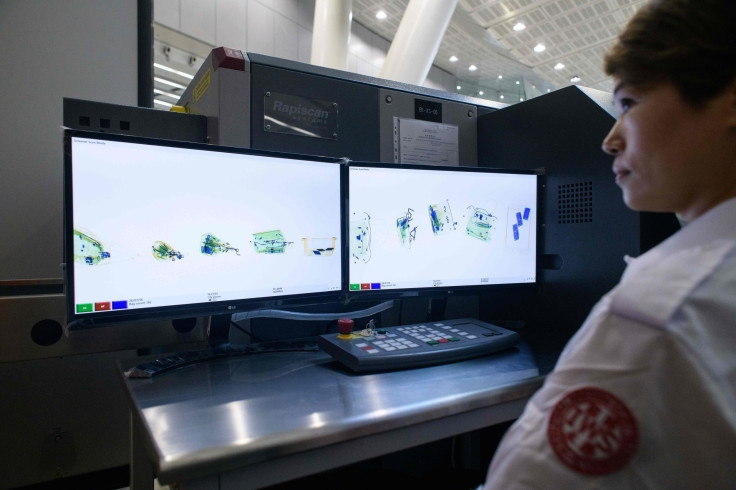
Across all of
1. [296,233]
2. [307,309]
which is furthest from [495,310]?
[296,233]

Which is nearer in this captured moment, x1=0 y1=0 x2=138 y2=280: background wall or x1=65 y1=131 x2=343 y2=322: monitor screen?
x1=65 y1=131 x2=343 y2=322: monitor screen

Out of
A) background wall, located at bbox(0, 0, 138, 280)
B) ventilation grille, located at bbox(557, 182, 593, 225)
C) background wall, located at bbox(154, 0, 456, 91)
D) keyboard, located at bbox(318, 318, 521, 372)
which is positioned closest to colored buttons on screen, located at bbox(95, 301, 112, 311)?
keyboard, located at bbox(318, 318, 521, 372)

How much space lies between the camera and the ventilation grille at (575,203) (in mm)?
1040

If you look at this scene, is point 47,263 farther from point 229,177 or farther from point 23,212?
point 229,177

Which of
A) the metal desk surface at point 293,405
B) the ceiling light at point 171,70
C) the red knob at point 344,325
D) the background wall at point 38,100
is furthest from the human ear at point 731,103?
the ceiling light at point 171,70

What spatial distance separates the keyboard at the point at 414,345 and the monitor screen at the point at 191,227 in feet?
0.46

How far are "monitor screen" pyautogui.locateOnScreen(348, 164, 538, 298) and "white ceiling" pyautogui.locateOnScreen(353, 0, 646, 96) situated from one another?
3.73 m

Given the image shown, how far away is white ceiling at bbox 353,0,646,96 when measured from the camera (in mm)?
4203

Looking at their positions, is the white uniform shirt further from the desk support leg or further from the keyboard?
the desk support leg

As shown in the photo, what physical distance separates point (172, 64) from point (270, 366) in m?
3.16

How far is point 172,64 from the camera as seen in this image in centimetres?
321

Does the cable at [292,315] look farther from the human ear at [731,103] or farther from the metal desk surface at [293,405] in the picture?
the human ear at [731,103]

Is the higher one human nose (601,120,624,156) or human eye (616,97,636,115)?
human eye (616,97,636,115)

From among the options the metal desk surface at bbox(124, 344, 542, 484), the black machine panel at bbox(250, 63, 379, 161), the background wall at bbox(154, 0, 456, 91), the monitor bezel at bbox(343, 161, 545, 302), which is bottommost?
the metal desk surface at bbox(124, 344, 542, 484)
